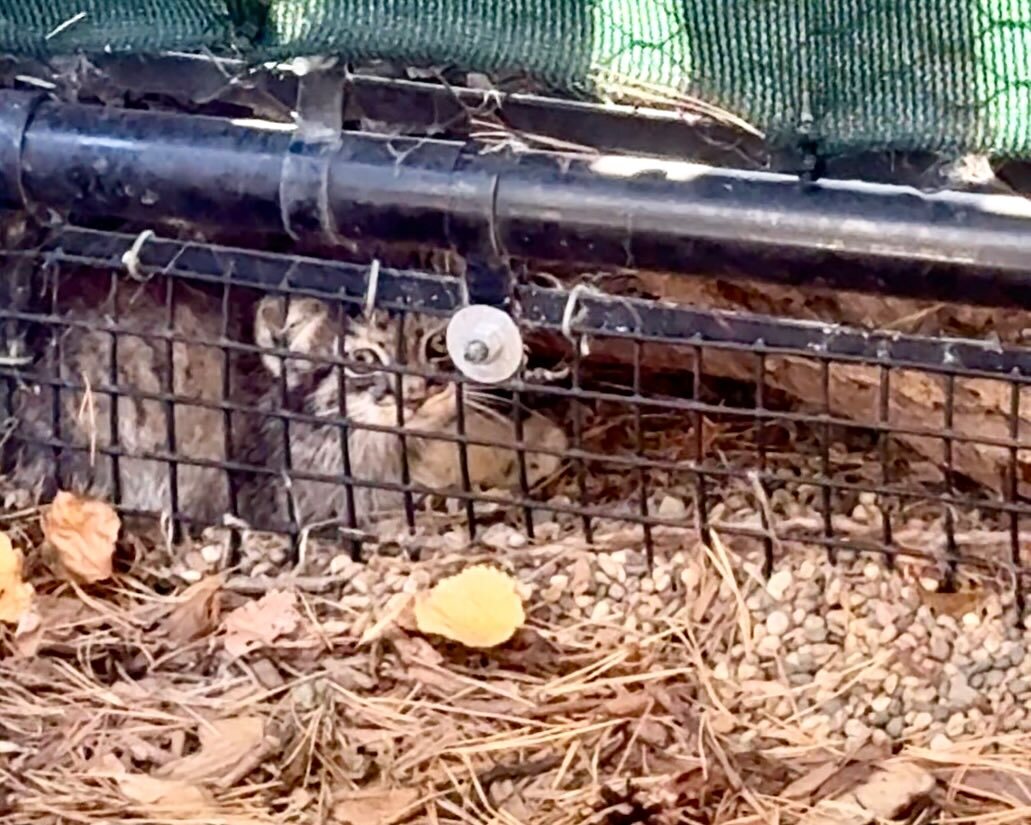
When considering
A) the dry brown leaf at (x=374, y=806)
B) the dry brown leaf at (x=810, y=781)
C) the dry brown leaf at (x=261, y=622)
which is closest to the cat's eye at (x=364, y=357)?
the dry brown leaf at (x=261, y=622)

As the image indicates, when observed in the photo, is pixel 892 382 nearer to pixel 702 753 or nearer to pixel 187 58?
pixel 702 753

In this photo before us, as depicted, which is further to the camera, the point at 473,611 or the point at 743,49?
the point at 473,611

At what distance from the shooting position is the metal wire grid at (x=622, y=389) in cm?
133

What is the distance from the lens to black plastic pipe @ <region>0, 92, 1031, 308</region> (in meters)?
1.21

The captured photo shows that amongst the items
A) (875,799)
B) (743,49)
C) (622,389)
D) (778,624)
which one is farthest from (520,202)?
(875,799)

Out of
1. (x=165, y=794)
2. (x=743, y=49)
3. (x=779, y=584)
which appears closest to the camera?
(x=743, y=49)

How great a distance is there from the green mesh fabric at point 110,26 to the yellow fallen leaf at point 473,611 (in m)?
0.51

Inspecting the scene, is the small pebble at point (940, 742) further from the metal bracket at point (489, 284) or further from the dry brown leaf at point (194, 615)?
the dry brown leaf at point (194, 615)

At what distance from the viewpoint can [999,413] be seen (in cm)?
140

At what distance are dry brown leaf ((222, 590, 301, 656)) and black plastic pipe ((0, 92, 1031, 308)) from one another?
0.36 meters

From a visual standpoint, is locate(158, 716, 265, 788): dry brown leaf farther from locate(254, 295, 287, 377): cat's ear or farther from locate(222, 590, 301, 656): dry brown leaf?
locate(254, 295, 287, 377): cat's ear

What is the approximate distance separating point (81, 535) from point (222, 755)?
0.30 meters

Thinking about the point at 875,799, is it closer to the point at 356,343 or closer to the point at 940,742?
the point at 940,742

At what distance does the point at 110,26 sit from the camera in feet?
4.37
